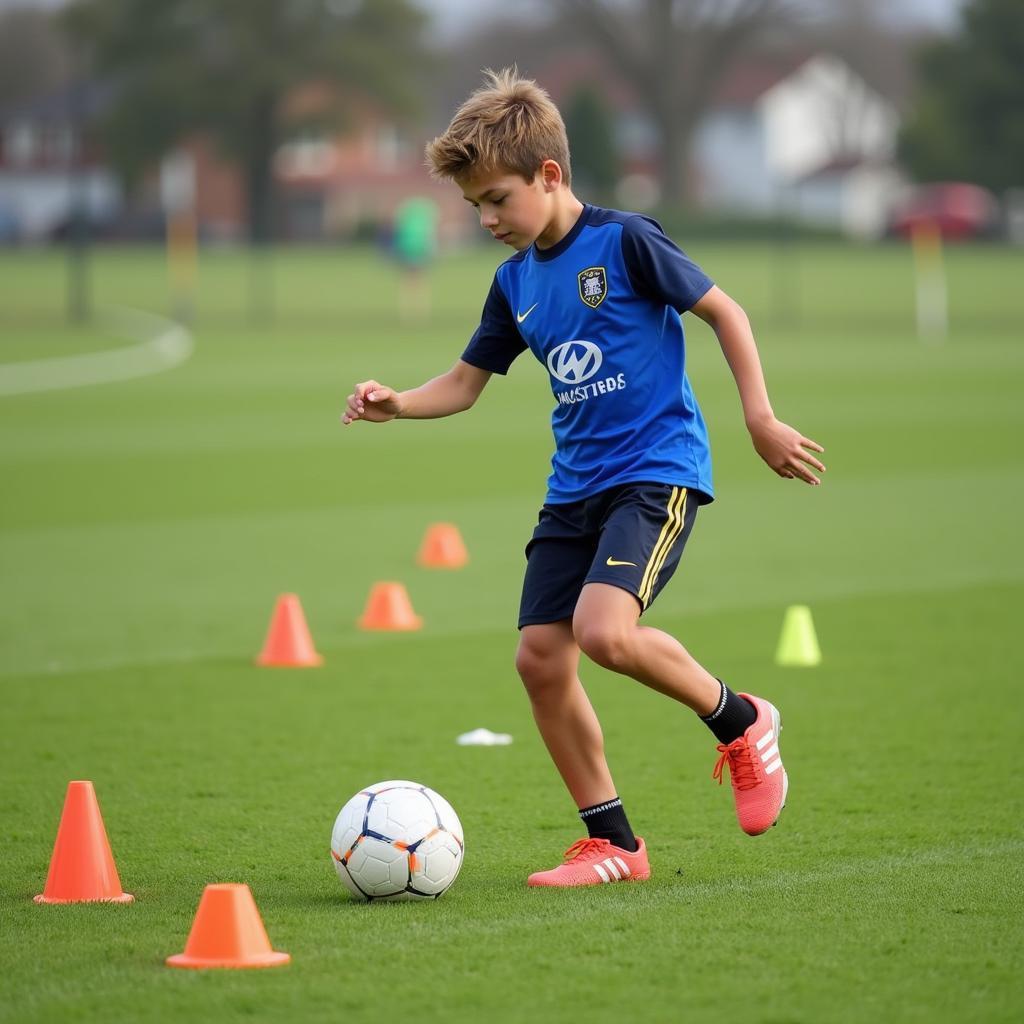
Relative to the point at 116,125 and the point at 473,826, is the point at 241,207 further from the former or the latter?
the point at 473,826

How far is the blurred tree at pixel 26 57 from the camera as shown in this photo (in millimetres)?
104875

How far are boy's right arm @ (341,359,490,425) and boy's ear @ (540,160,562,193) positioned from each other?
64 centimetres

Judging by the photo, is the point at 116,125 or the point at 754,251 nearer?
the point at 754,251

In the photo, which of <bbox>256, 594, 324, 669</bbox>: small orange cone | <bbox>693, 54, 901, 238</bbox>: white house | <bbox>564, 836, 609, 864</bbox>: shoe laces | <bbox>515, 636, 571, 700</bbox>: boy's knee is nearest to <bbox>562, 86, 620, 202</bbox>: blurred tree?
<bbox>693, 54, 901, 238</bbox>: white house

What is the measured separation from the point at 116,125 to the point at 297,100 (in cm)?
838

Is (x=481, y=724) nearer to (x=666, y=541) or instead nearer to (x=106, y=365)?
(x=666, y=541)

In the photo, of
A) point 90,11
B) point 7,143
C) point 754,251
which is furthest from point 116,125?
point 754,251

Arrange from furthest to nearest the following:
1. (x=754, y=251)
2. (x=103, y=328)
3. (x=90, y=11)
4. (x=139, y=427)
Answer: (x=90, y=11) < (x=754, y=251) < (x=103, y=328) < (x=139, y=427)

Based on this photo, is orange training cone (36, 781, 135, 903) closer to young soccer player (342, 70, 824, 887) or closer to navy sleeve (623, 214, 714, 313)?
young soccer player (342, 70, 824, 887)

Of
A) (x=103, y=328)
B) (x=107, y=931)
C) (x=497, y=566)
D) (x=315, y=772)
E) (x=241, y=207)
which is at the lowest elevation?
(x=241, y=207)

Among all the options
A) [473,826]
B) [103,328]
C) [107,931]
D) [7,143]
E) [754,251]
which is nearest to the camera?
[107,931]

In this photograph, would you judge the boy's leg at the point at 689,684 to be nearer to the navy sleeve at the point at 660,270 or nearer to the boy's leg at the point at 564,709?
the boy's leg at the point at 564,709

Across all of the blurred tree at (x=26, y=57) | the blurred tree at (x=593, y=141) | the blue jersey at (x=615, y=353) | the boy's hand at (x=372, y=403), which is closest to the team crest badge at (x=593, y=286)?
the blue jersey at (x=615, y=353)

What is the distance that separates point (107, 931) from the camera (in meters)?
4.54
